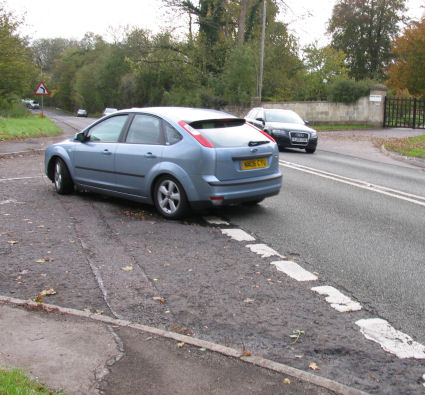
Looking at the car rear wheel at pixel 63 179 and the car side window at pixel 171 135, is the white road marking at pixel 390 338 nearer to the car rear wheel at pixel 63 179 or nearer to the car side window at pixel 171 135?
the car side window at pixel 171 135

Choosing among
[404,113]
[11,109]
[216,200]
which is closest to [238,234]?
[216,200]

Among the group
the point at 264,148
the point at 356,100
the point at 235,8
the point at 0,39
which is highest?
the point at 235,8

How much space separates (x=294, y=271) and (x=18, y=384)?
307 cm

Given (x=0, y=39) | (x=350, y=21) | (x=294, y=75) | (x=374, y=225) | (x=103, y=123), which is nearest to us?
(x=374, y=225)

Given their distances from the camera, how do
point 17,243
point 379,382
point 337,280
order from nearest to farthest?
point 379,382 → point 337,280 → point 17,243

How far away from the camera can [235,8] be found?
45594 mm

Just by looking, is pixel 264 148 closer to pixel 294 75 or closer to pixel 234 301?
pixel 234 301

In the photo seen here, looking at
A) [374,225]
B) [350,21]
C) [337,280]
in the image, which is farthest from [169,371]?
[350,21]

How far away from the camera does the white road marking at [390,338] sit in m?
3.59

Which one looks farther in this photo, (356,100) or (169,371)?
(356,100)

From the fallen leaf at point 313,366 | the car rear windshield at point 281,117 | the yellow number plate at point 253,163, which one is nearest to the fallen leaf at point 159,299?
the fallen leaf at point 313,366

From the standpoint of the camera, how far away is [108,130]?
8.66 meters

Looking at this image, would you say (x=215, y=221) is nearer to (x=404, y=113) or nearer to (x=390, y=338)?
(x=390, y=338)

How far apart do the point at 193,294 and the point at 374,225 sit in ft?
12.0
